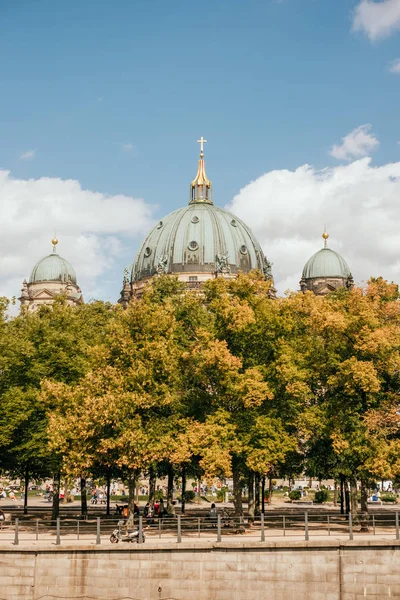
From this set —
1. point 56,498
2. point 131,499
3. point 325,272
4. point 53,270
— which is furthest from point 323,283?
point 131,499

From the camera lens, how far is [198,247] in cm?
12519

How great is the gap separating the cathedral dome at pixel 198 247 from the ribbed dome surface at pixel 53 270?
12.6 meters

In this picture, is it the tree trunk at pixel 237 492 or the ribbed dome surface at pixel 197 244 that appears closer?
the tree trunk at pixel 237 492

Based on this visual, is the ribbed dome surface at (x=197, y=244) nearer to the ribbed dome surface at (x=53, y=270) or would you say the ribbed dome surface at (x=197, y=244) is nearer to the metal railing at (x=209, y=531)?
the ribbed dome surface at (x=53, y=270)

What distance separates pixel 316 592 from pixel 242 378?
36.0 feet

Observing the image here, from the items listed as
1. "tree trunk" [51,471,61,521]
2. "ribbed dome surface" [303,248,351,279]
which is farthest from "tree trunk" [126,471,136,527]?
"ribbed dome surface" [303,248,351,279]

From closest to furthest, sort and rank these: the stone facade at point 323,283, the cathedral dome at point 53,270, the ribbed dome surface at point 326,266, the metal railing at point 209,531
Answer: the metal railing at point 209,531, the stone facade at point 323,283, the ribbed dome surface at point 326,266, the cathedral dome at point 53,270

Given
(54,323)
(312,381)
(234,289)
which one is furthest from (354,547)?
(54,323)

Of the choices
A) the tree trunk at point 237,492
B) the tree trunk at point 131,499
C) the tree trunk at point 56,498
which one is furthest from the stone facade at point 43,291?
the tree trunk at point 131,499

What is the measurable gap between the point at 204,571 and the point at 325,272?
108 meters

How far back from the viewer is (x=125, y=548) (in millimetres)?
32156

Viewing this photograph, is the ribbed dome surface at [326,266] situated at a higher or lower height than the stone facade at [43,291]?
higher

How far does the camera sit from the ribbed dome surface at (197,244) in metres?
125

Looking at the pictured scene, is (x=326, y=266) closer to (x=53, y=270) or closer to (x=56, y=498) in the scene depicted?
(x=53, y=270)
